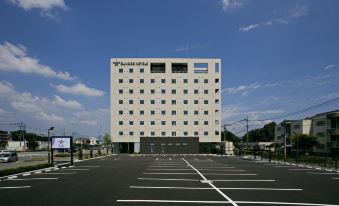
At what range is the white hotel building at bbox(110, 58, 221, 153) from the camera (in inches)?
3546

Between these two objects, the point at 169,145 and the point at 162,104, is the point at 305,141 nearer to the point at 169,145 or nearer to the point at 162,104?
the point at 169,145

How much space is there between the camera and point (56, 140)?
118 ft

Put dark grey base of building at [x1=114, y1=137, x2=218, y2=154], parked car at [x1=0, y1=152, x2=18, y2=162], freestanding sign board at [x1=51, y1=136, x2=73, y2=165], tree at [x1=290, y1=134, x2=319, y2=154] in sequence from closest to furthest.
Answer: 1. freestanding sign board at [x1=51, y1=136, x2=73, y2=165]
2. parked car at [x1=0, y1=152, x2=18, y2=162]
3. tree at [x1=290, y1=134, x2=319, y2=154]
4. dark grey base of building at [x1=114, y1=137, x2=218, y2=154]

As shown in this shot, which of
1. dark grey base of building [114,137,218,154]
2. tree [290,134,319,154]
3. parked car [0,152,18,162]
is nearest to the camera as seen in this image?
parked car [0,152,18,162]

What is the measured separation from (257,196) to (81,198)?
22.1 ft

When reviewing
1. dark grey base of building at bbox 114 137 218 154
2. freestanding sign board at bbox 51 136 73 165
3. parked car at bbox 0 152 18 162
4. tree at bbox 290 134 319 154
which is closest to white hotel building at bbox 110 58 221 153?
dark grey base of building at bbox 114 137 218 154

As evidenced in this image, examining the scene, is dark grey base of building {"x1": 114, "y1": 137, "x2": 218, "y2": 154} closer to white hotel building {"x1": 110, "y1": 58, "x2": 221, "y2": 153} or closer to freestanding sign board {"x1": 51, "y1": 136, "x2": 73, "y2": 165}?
white hotel building {"x1": 110, "y1": 58, "x2": 221, "y2": 153}

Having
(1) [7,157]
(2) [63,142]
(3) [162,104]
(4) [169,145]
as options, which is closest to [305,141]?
(4) [169,145]

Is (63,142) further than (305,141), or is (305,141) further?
(305,141)

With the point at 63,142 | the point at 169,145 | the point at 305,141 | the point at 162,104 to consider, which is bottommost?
the point at 169,145

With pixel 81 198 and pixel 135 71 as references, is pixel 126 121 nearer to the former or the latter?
pixel 135 71

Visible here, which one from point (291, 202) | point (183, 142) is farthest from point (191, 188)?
point (183, 142)

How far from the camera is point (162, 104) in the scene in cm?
9062

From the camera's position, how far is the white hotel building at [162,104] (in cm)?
9006
